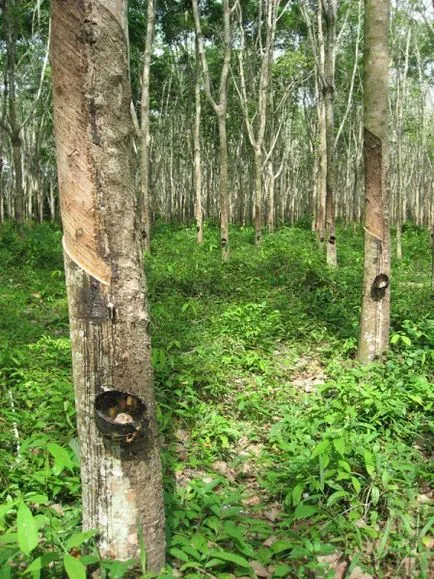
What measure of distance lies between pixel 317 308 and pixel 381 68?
2747 millimetres

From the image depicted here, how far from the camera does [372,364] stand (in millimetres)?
4117

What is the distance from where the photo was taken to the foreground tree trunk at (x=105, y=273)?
5.01 ft

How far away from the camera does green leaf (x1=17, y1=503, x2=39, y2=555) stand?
63.4 inches

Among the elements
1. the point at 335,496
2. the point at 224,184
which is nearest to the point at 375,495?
the point at 335,496

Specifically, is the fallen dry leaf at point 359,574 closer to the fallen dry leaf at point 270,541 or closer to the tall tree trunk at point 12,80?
A: the fallen dry leaf at point 270,541

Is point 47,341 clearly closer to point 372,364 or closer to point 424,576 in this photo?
point 372,364

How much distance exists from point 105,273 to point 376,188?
3271 millimetres

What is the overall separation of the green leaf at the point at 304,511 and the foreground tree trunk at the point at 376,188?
2157 millimetres

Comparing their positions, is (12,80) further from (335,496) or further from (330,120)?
(335,496)

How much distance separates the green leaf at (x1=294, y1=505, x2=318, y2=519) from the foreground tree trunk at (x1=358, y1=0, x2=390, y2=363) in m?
2.16

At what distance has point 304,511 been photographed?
2391 millimetres

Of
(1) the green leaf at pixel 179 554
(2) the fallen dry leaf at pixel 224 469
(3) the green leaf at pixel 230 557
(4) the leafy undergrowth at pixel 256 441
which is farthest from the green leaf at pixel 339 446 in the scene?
(1) the green leaf at pixel 179 554

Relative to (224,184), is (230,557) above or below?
below

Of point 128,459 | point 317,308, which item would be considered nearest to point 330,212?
point 317,308
